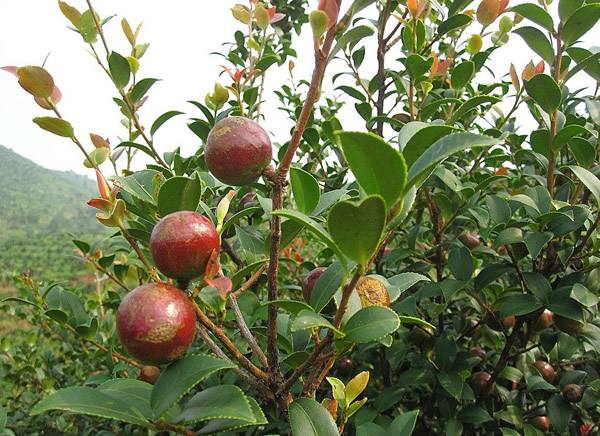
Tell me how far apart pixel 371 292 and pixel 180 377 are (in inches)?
11.7

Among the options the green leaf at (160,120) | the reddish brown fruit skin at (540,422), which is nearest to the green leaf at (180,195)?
the green leaf at (160,120)

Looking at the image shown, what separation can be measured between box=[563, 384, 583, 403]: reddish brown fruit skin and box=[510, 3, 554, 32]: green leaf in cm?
→ 91

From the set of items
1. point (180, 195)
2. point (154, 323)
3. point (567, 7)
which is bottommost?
point (154, 323)

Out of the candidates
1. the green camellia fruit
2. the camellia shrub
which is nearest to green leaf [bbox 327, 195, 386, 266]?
the camellia shrub

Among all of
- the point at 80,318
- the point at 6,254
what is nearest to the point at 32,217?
the point at 6,254

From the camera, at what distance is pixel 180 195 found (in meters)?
0.77

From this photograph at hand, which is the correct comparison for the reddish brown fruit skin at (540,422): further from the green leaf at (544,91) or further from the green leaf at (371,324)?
the green leaf at (371,324)

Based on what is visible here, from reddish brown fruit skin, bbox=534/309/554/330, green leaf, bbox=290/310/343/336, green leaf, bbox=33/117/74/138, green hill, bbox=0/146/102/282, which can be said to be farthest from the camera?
green hill, bbox=0/146/102/282

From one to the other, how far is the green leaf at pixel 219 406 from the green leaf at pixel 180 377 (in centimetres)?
3

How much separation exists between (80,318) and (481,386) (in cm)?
112

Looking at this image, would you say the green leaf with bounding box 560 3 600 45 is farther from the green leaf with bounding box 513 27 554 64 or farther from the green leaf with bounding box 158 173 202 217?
the green leaf with bounding box 158 173 202 217

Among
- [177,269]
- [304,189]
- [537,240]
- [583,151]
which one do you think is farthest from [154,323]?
[583,151]

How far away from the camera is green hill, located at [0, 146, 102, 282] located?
19406 mm

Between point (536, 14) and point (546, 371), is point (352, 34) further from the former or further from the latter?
point (546, 371)
